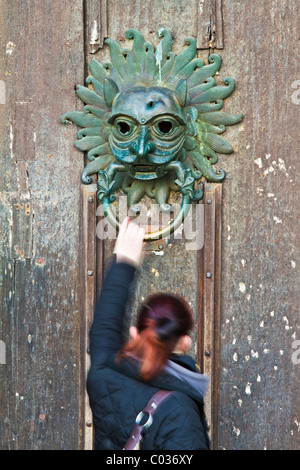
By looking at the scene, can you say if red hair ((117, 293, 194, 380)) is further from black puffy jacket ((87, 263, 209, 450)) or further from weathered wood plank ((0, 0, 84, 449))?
weathered wood plank ((0, 0, 84, 449))

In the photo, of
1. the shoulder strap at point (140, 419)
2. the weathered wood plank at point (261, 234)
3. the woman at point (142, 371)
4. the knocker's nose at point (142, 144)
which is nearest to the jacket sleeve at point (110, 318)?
the woman at point (142, 371)

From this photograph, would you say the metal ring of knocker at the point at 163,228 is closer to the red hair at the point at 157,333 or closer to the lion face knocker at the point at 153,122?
the lion face knocker at the point at 153,122

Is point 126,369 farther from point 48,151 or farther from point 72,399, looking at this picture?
point 48,151

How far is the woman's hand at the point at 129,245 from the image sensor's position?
4.33 feet

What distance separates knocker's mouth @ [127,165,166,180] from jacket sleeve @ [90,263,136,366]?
1.94 feet

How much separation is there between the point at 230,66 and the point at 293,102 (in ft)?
0.64

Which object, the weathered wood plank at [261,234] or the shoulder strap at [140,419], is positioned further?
the weathered wood plank at [261,234]

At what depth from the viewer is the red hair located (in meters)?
1.23

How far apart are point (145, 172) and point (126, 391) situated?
754 millimetres

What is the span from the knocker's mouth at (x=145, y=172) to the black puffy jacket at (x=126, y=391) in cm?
57

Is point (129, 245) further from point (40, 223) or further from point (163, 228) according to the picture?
point (40, 223)

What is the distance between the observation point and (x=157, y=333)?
1.24 metres

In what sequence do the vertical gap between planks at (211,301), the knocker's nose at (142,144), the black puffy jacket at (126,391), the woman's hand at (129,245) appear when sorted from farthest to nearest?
the vertical gap between planks at (211,301)
the knocker's nose at (142,144)
the woman's hand at (129,245)
the black puffy jacket at (126,391)

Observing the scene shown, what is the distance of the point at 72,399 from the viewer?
1923 millimetres
